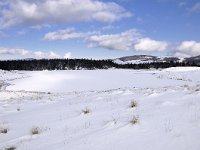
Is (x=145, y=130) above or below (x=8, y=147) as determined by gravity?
above

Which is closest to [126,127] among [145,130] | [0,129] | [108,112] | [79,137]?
[145,130]

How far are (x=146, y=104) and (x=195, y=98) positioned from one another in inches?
62.7

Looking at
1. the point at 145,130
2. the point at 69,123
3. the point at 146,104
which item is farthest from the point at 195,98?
the point at 69,123

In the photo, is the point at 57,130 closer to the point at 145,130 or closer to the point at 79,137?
the point at 79,137

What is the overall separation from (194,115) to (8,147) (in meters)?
4.67

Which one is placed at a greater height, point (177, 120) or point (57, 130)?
point (177, 120)

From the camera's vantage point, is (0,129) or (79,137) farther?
(0,129)

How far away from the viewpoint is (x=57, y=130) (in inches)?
316

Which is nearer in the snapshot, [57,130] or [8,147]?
[8,147]

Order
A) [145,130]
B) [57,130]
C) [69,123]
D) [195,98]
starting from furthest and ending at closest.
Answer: [195,98], [69,123], [57,130], [145,130]

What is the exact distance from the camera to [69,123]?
8.62m

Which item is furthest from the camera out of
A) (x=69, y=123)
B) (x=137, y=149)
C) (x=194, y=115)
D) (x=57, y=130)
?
(x=69, y=123)

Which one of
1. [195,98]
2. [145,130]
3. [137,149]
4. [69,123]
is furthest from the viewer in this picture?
[195,98]

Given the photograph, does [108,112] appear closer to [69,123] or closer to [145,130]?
[69,123]
